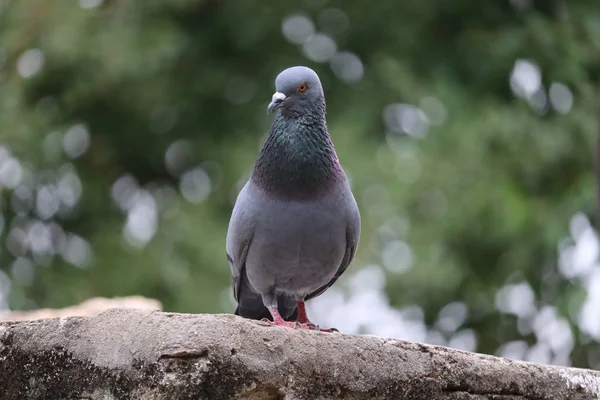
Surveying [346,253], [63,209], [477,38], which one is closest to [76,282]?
[63,209]

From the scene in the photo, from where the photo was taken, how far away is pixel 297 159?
3.58 meters

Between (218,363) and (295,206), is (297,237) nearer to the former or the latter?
(295,206)

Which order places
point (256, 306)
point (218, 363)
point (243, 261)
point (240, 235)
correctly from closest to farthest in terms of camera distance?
point (218, 363) → point (240, 235) → point (243, 261) → point (256, 306)

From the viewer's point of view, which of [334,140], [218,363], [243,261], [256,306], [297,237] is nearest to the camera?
[218,363]

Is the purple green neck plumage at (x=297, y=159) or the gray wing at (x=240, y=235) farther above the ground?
the purple green neck plumage at (x=297, y=159)

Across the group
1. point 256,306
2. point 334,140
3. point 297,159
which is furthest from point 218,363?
point 334,140

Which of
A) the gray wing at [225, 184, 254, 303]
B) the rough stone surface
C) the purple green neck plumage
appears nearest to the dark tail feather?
the gray wing at [225, 184, 254, 303]

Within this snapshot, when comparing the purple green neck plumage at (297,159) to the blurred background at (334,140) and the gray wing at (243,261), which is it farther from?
the blurred background at (334,140)

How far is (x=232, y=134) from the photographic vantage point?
9.04 metres

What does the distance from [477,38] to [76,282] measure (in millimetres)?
4225

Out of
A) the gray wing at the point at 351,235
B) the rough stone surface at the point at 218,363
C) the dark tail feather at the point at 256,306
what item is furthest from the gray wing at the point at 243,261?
the rough stone surface at the point at 218,363

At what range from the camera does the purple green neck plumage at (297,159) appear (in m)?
3.58

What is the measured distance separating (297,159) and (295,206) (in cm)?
18

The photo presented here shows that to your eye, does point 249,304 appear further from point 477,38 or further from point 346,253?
point 477,38
